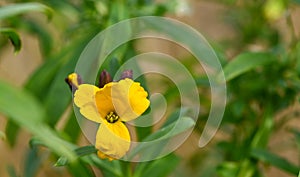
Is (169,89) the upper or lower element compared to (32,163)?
upper

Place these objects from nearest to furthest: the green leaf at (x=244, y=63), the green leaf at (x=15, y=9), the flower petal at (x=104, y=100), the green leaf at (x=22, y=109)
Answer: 1. the green leaf at (x=22, y=109)
2. the flower petal at (x=104, y=100)
3. the green leaf at (x=15, y=9)
4. the green leaf at (x=244, y=63)

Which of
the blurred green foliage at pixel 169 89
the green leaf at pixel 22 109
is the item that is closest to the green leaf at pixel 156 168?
the blurred green foliage at pixel 169 89

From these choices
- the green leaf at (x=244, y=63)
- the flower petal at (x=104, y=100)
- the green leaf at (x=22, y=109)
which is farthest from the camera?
the green leaf at (x=244, y=63)

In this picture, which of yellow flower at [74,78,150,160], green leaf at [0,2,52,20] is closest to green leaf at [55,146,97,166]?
yellow flower at [74,78,150,160]

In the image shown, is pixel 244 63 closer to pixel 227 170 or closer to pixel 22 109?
pixel 227 170

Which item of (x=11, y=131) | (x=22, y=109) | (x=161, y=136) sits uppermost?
(x=11, y=131)

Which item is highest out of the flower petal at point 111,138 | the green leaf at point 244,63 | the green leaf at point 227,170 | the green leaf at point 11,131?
the green leaf at point 244,63

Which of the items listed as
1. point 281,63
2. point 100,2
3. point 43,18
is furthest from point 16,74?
point 281,63

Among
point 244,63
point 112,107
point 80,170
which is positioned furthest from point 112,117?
point 244,63

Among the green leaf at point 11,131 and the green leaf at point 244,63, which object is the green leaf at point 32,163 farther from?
the green leaf at point 244,63
